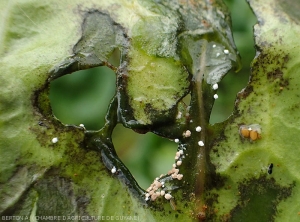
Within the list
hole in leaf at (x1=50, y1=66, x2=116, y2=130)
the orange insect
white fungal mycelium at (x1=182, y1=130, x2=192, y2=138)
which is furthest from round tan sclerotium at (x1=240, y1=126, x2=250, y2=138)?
hole in leaf at (x1=50, y1=66, x2=116, y2=130)

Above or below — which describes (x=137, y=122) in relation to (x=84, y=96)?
above

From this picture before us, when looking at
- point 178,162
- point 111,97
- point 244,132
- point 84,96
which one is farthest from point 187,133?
point 84,96

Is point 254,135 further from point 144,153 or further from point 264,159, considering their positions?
point 144,153

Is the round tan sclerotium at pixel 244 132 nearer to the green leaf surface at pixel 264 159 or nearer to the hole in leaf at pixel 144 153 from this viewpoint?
the green leaf surface at pixel 264 159

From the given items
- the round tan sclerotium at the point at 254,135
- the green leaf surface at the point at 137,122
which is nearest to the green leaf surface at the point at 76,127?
the green leaf surface at the point at 137,122

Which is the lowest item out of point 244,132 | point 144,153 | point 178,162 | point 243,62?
point 144,153

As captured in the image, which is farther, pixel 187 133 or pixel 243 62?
pixel 243 62

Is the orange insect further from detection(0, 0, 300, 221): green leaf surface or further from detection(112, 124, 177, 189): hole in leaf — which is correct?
detection(112, 124, 177, 189): hole in leaf
